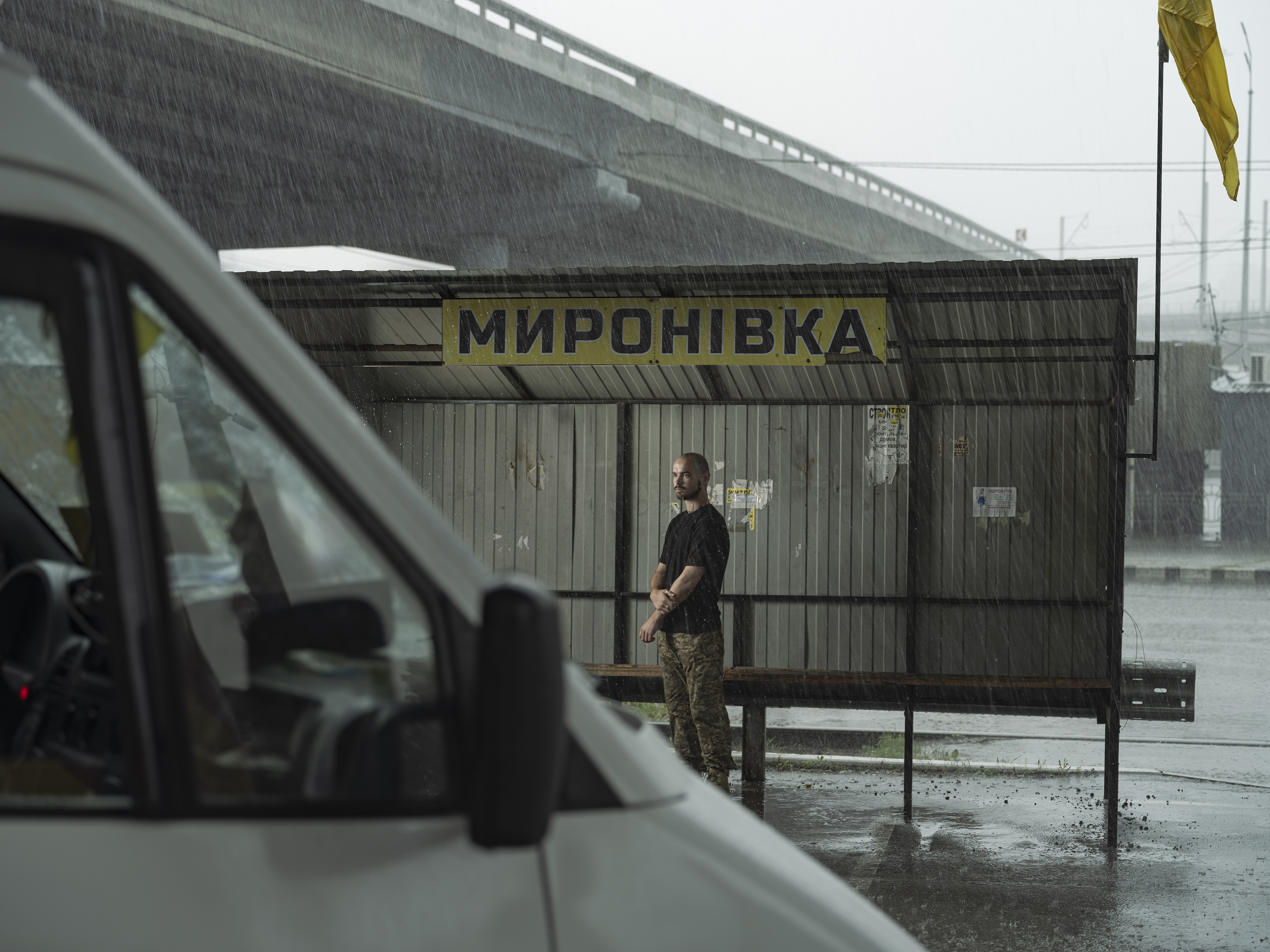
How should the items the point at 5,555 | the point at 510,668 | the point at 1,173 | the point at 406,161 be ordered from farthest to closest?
the point at 406,161 → the point at 5,555 → the point at 1,173 → the point at 510,668

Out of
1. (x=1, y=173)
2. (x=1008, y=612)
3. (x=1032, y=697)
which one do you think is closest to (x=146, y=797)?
(x=1, y=173)

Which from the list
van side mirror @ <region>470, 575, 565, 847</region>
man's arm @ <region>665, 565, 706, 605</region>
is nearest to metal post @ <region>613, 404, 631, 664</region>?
man's arm @ <region>665, 565, 706, 605</region>

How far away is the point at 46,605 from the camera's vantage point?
2188 mm

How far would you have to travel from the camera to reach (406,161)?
20.9 m

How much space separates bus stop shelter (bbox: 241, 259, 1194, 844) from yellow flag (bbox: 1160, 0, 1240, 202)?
1.48m

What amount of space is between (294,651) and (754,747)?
Result: 7.23 meters

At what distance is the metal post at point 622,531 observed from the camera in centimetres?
941

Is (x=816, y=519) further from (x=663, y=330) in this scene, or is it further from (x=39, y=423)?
(x=39, y=423)

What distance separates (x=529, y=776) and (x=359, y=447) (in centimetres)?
45

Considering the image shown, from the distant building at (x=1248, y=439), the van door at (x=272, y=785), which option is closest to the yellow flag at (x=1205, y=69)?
the van door at (x=272, y=785)

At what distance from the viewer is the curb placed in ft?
95.4

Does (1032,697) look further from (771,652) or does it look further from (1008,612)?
(771,652)

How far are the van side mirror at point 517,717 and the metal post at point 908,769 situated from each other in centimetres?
657

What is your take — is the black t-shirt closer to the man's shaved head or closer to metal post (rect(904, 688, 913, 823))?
the man's shaved head
